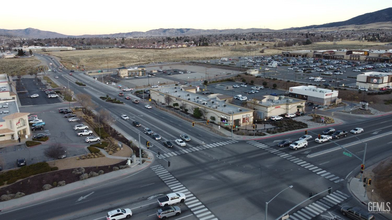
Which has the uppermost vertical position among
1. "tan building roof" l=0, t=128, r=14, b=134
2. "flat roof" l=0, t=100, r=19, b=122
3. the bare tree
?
"flat roof" l=0, t=100, r=19, b=122

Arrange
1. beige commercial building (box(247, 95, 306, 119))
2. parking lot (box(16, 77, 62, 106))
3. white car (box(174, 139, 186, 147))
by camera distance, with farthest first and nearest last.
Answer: parking lot (box(16, 77, 62, 106))
beige commercial building (box(247, 95, 306, 119))
white car (box(174, 139, 186, 147))

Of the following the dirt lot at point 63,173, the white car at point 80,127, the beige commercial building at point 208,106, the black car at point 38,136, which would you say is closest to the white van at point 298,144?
the beige commercial building at point 208,106

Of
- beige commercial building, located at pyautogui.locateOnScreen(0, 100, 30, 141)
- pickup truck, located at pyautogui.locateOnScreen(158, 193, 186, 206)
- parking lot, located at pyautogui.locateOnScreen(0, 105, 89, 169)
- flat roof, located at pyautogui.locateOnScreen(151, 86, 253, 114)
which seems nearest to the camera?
pickup truck, located at pyautogui.locateOnScreen(158, 193, 186, 206)

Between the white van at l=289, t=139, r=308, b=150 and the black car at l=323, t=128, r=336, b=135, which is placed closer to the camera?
the white van at l=289, t=139, r=308, b=150

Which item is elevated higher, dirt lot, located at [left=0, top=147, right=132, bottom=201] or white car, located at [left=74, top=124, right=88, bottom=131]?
white car, located at [left=74, top=124, right=88, bottom=131]

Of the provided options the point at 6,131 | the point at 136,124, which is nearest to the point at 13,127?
the point at 6,131

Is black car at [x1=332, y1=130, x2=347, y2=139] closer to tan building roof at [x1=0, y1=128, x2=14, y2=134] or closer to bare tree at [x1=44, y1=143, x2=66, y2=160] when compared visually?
bare tree at [x1=44, y1=143, x2=66, y2=160]

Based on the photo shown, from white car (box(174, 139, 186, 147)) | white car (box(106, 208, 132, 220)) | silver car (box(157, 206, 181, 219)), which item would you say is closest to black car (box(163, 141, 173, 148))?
white car (box(174, 139, 186, 147))
